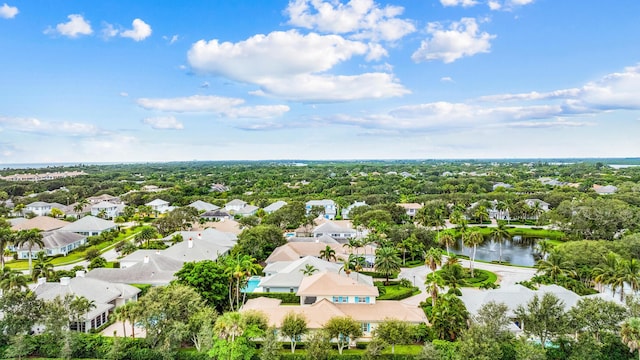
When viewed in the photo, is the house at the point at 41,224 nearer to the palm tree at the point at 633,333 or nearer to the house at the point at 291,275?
the house at the point at 291,275

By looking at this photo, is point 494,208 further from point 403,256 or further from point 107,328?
point 107,328

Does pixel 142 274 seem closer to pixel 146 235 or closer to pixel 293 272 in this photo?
pixel 293 272

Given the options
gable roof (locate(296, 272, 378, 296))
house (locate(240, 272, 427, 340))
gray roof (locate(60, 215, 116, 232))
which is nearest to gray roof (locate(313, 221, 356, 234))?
house (locate(240, 272, 427, 340))

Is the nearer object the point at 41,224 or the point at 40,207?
the point at 41,224

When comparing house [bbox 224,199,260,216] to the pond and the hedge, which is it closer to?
the pond

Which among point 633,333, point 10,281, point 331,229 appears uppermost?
point 10,281

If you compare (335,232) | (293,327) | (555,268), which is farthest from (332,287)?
(335,232)

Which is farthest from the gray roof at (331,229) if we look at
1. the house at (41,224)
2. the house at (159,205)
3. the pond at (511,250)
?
the house at (41,224)
